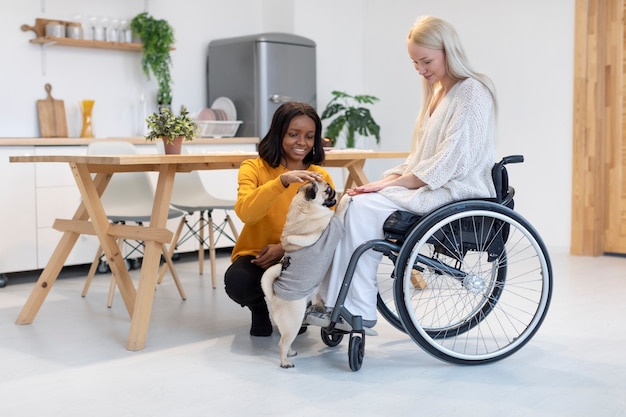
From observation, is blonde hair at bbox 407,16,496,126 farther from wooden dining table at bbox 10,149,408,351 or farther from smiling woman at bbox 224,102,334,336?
wooden dining table at bbox 10,149,408,351

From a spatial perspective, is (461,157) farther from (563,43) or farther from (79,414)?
(563,43)

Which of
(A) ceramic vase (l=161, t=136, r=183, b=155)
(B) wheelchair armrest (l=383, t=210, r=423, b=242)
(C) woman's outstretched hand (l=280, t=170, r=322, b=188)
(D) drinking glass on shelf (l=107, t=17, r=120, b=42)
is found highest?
(D) drinking glass on shelf (l=107, t=17, r=120, b=42)

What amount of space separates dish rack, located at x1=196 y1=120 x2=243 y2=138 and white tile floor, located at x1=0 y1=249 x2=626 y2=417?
2008mm

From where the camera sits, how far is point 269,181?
2738 millimetres

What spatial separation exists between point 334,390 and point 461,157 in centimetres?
85

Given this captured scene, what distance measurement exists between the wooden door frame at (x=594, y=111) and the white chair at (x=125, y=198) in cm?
271

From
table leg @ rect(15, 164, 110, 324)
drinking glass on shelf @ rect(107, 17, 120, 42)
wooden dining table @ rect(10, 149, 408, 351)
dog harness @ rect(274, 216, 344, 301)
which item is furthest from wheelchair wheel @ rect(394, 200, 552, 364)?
drinking glass on shelf @ rect(107, 17, 120, 42)

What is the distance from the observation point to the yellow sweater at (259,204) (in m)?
2.70

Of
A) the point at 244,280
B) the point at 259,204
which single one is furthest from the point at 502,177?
the point at 244,280

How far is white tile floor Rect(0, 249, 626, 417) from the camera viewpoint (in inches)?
90.1

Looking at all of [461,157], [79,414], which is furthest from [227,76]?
[79,414]

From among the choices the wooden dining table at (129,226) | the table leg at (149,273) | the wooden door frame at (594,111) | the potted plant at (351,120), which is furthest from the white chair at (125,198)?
the wooden door frame at (594,111)

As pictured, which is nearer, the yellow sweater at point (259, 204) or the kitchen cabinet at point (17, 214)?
the yellow sweater at point (259, 204)

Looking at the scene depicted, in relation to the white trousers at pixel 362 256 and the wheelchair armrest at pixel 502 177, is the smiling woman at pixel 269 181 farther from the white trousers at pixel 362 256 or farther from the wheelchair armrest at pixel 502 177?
the wheelchair armrest at pixel 502 177
